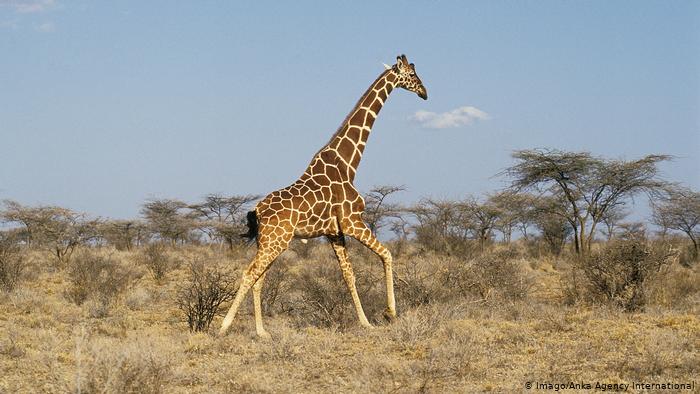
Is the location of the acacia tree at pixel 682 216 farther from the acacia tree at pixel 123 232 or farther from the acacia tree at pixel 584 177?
the acacia tree at pixel 123 232

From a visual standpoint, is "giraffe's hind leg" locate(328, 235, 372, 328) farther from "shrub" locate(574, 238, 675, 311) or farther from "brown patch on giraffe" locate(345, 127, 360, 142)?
"shrub" locate(574, 238, 675, 311)

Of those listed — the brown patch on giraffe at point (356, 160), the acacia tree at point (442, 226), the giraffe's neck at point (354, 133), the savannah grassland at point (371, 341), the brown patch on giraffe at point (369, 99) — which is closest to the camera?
the savannah grassland at point (371, 341)

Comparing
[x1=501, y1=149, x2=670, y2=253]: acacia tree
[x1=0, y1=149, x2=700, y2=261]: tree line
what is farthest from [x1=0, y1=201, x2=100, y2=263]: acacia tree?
[x1=501, y1=149, x2=670, y2=253]: acacia tree

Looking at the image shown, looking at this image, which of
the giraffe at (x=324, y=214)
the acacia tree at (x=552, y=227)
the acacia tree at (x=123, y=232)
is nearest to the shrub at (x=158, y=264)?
the giraffe at (x=324, y=214)

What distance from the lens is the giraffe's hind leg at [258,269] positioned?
870 centimetres

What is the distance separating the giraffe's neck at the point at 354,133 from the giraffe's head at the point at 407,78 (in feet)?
0.29

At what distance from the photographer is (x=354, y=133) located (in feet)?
32.3

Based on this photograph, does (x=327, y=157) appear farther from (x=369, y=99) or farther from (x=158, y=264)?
(x=158, y=264)

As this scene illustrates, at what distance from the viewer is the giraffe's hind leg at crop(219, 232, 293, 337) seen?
870 centimetres

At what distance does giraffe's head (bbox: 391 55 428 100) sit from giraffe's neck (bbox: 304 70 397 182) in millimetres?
87

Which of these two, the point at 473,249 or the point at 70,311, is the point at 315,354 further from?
the point at 473,249

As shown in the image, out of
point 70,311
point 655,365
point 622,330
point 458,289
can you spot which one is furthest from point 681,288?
point 70,311

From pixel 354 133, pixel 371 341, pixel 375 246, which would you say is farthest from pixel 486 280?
pixel 371 341

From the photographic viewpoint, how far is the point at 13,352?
765cm
